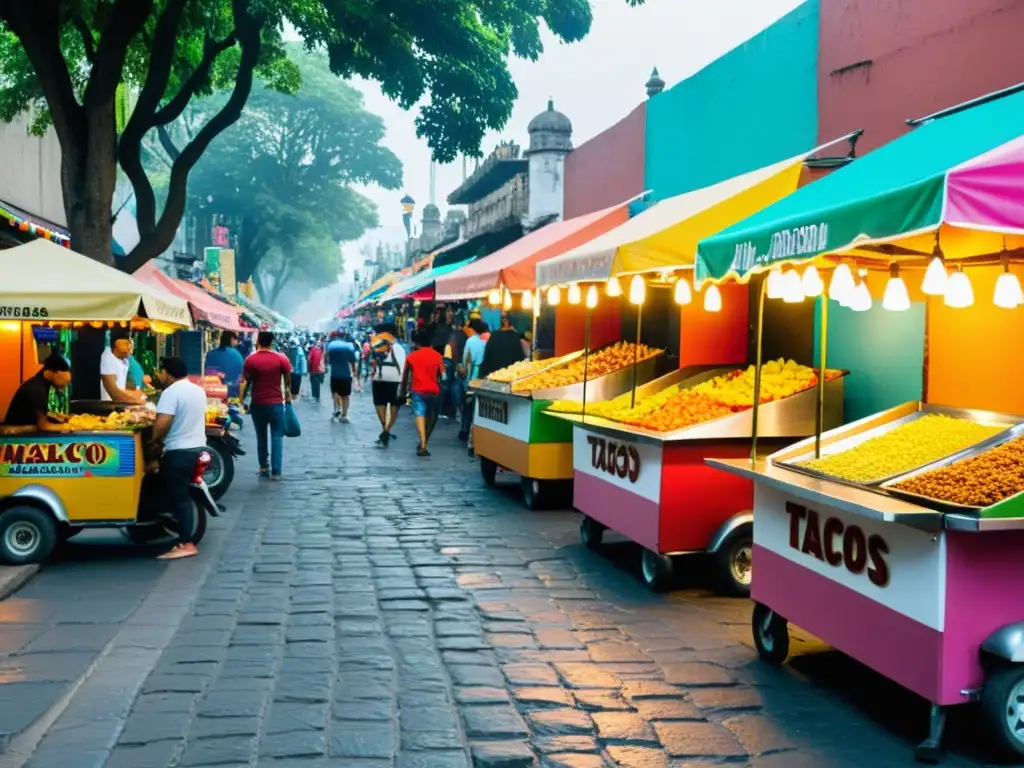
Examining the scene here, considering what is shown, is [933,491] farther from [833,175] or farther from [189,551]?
[189,551]

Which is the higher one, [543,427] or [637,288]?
[637,288]

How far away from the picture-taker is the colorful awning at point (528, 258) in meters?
15.2

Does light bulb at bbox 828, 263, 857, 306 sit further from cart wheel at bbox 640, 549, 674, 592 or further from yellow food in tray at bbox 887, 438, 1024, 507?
cart wheel at bbox 640, 549, 674, 592

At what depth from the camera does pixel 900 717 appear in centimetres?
571

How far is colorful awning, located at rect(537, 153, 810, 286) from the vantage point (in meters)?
9.16

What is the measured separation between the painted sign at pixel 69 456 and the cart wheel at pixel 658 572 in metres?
4.33

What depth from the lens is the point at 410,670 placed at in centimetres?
635

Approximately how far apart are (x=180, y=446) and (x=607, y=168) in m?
11.9

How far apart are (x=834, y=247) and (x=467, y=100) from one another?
43.3 feet

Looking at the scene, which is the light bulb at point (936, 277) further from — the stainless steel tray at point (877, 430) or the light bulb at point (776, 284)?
the light bulb at point (776, 284)

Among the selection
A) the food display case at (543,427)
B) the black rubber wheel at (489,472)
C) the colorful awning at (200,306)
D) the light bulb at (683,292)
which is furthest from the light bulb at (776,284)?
the colorful awning at (200,306)

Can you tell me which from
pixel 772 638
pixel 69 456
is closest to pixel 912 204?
pixel 772 638

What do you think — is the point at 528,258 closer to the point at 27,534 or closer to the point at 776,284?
the point at 27,534

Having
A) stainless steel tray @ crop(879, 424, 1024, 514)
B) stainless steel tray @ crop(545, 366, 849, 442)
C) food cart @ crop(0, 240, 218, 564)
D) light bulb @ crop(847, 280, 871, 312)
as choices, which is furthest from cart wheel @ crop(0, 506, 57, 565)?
stainless steel tray @ crop(879, 424, 1024, 514)
